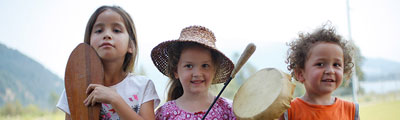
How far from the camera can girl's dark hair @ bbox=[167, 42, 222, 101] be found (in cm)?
130

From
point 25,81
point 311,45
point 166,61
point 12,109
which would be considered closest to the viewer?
point 311,45

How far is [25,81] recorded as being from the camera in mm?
4168

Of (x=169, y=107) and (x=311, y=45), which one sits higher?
(x=311, y=45)

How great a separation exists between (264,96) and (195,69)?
0.34 metres

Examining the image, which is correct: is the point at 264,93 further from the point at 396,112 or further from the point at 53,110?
the point at 396,112

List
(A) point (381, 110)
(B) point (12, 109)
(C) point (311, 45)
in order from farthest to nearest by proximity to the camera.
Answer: (A) point (381, 110), (B) point (12, 109), (C) point (311, 45)

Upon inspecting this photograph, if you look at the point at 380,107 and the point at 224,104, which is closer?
the point at 224,104

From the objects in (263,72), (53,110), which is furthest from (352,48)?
(53,110)

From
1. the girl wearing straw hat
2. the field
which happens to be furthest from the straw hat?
the field

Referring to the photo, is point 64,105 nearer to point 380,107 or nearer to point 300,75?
point 300,75

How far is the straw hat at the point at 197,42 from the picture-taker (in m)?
Result: 1.23

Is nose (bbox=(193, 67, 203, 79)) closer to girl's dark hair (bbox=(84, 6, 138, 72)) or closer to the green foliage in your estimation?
girl's dark hair (bbox=(84, 6, 138, 72))

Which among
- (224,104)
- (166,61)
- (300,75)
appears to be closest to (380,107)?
(300,75)

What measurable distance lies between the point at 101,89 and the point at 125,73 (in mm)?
245
